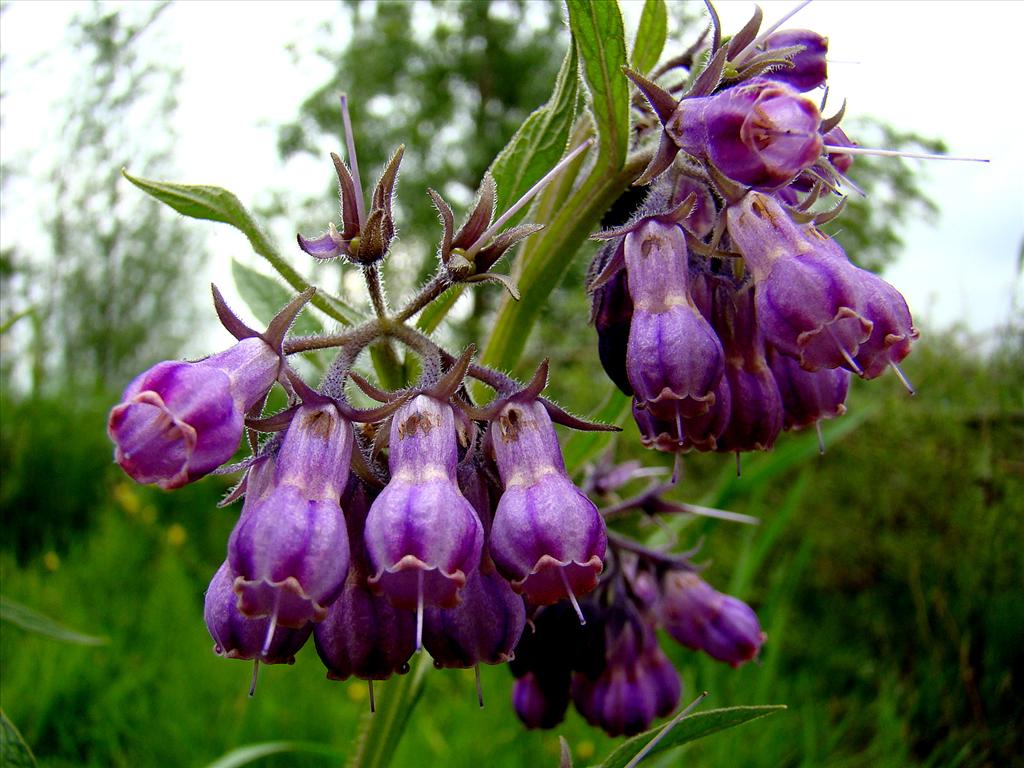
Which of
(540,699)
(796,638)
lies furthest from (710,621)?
(796,638)

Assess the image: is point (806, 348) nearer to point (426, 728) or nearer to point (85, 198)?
point (426, 728)

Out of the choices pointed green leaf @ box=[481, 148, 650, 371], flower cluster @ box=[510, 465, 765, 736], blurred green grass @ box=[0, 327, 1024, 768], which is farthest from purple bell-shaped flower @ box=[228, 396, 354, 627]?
blurred green grass @ box=[0, 327, 1024, 768]

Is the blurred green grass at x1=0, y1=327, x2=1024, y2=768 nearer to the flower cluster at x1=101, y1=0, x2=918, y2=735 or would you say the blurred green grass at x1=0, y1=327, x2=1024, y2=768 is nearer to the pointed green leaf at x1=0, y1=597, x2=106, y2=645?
the pointed green leaf at x1=0, y1=597, x2=106, y2=645

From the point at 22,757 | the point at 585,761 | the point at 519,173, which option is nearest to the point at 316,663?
the point at 585,761

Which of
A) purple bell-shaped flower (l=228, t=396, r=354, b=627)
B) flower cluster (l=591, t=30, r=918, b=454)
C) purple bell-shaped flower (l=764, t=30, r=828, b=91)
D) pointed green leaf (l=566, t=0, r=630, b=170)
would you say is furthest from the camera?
purple bell-shaped flower (l=764, t=30, r=828, b=91)

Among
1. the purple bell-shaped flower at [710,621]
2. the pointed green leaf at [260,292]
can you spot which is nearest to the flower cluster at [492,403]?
the pointed green leaf at [260,292]
